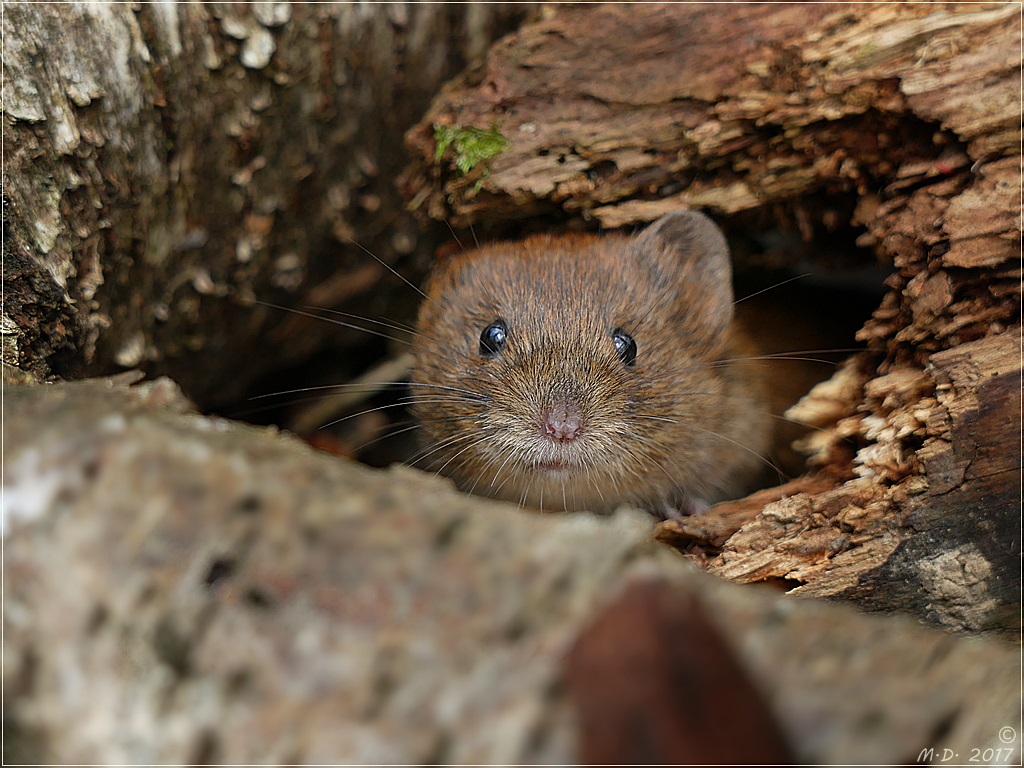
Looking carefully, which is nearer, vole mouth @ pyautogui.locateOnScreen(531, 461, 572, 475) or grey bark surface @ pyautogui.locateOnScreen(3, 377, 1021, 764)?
grey bark surface @ pyautogui.locateOnScreen(3, 377, 1021, 764)

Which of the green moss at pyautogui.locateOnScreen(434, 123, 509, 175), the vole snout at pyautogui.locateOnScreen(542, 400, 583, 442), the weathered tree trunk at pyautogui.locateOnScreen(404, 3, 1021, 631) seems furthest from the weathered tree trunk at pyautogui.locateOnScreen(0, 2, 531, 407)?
the vole snout at pyautogui.locateOnScreen(542, 400, 583, 442)

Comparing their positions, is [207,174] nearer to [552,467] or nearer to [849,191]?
[552,467]

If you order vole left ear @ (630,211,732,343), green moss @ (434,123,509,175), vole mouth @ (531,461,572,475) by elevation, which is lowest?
vole mouth @ (531,461,572,475)

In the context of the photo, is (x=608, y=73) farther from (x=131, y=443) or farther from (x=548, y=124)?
(x=131, y=443)

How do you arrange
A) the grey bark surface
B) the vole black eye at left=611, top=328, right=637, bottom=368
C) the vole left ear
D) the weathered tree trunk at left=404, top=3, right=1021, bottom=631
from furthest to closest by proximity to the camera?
1. the vole left ear
2. the vole black eye at left=611, top=328, right=637, bottom=368
3. the weathered tree trunk at left=404, top=3, right=1021, bottom=631
4. the grey bark surface

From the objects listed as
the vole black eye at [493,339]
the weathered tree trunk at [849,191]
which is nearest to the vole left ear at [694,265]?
the weathered tree trunk at [849,191]

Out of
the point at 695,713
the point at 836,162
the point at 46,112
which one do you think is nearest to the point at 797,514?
the point at 836,162

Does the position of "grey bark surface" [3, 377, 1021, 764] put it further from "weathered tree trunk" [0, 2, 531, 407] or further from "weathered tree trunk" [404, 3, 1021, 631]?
"weathered tree trunk" [0, 2, 531, 407]
